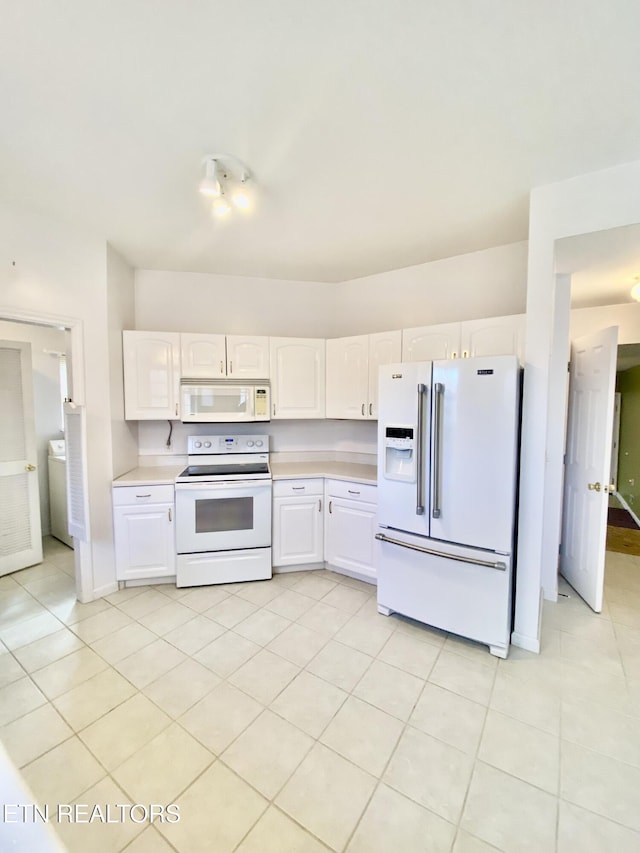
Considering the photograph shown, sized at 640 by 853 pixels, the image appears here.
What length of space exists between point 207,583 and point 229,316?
2442mm

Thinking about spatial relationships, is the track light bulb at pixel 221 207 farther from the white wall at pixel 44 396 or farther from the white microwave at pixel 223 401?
the white wall at pixel 44 396

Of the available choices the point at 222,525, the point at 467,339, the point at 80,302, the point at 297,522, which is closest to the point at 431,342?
the point at 467,339

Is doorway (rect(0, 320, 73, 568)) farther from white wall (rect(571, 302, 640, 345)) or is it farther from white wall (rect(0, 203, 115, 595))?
white wall (rect(571, 302, 640, 345))

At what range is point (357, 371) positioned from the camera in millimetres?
3193

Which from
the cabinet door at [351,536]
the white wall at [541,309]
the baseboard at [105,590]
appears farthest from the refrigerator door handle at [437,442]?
the baseboard at [105,590]

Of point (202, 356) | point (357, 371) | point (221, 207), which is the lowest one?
point (357, 371)

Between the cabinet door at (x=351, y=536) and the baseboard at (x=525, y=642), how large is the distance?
1.02 meters

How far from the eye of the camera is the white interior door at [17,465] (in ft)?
10.1

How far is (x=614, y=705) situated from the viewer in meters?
1.79

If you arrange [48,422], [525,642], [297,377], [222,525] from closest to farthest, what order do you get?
1. [525,642]
2. [222,525]
3. [297,377]
4. [48,422]

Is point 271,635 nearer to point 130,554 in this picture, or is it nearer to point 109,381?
point 130,554

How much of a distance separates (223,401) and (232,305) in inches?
40.6

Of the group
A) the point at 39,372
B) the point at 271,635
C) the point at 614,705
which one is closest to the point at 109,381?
the point at 39,372

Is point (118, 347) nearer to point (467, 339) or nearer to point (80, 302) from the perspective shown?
point (80, 302)
